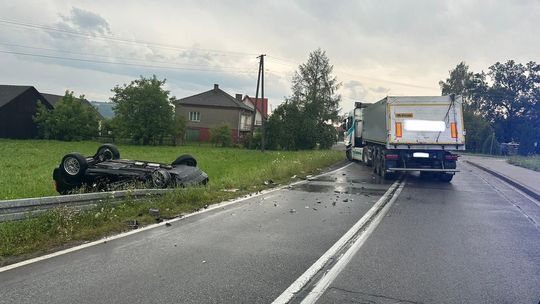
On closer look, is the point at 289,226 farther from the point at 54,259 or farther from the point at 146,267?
the point at 54,259

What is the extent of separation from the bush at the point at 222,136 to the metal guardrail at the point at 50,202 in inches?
1769

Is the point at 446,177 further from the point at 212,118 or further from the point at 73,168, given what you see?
the point at 212,118

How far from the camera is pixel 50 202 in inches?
259

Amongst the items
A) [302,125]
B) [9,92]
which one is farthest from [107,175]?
[9,92]

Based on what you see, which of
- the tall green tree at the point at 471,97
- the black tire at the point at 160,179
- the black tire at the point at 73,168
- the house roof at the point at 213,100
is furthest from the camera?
the house roof at the point at 213,100

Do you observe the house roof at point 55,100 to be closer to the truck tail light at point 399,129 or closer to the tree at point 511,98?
the truck tail light at point 399,129

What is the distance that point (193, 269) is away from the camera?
501 cm

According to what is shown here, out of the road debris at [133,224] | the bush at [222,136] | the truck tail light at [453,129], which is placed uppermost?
the bush at [222,136]

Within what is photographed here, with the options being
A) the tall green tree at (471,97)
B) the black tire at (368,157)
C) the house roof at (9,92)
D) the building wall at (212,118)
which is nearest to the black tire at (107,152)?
the black tire at (368,157)

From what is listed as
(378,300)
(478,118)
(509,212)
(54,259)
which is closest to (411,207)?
(509,212)

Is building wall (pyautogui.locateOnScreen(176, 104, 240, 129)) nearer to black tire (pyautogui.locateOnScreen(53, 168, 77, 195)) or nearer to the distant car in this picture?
the distant car

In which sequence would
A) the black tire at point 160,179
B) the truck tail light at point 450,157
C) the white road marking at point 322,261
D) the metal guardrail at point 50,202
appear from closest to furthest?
the white road marking at point 322,261
the metal guardrail at point 50,202
the black tire at point 160,179
the truck tail light at point 450,157

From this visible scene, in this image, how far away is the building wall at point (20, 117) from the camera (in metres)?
50.9

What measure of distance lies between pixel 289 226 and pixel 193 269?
9.42 feet
